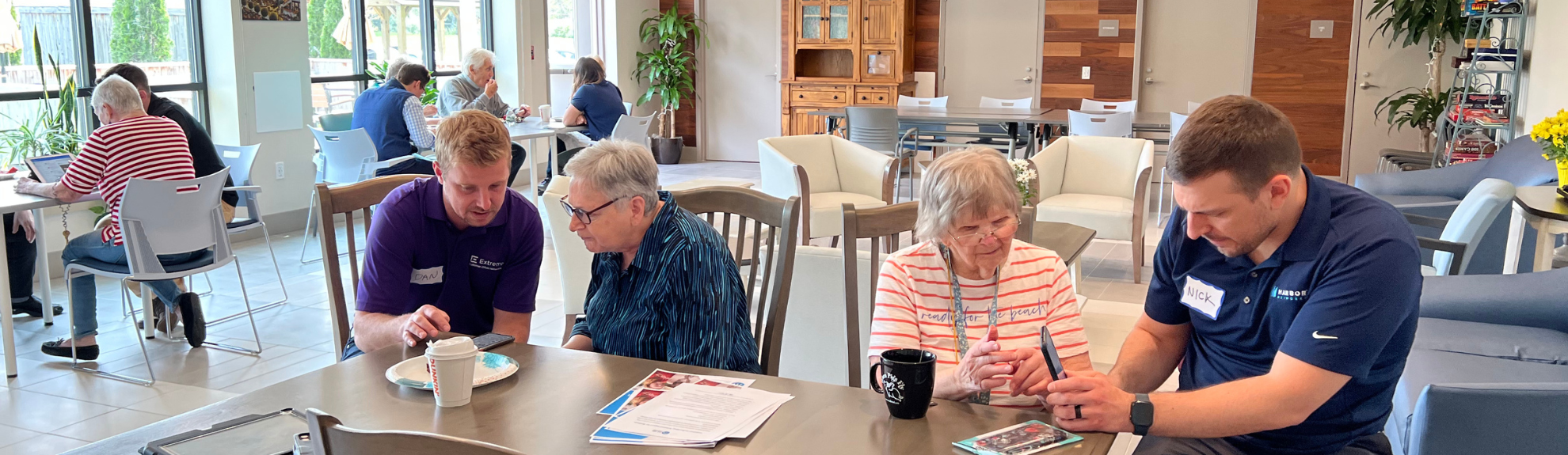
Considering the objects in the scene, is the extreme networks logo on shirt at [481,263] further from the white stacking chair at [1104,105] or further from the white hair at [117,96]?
the white stacking chair at [1104,105]

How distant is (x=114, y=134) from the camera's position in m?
4.26

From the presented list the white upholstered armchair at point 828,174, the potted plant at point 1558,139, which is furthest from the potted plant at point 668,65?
the potted plant at point 1558,139

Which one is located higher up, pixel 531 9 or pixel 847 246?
pixel 531 9

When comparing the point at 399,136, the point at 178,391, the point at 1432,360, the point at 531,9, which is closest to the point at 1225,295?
the point at 1432,360

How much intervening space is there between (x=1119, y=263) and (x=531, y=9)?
5.75 m

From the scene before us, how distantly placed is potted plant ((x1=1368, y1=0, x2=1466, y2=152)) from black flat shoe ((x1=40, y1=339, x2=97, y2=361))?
344 inches

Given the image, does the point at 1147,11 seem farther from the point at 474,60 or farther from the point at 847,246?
the point at 847,246

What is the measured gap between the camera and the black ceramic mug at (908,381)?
157 cm

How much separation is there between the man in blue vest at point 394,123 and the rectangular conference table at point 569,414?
4.93 m

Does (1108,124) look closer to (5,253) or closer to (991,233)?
(991,233)

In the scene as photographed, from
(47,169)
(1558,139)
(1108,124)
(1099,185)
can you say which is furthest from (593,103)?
(1558,139)

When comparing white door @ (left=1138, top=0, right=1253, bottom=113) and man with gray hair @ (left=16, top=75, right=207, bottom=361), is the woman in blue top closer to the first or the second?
man with gray hair @ (left=16, top=75, right=207, bottom=361)

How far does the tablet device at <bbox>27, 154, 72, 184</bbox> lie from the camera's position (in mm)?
4430

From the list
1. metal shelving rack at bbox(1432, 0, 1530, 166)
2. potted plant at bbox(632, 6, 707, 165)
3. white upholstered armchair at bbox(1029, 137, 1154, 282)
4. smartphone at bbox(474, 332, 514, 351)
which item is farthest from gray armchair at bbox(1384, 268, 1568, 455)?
potted plant at bbox(632, 6, 707, 165)
